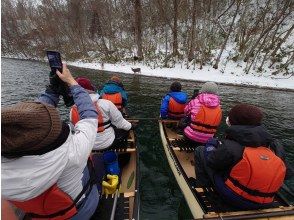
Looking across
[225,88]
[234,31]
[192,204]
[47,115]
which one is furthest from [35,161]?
[234,31]

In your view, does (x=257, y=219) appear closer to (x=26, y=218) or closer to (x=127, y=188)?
(x=127, y=188)

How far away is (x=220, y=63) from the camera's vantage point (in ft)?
82.6

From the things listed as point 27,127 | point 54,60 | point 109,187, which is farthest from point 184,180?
point 27,127

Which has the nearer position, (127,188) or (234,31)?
(127,188)

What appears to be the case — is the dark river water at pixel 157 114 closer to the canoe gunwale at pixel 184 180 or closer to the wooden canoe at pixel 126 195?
the canoe gunwale at pixel 184 180

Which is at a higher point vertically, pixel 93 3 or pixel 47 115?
pixel 93 3

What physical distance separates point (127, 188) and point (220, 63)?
22092 millimetres

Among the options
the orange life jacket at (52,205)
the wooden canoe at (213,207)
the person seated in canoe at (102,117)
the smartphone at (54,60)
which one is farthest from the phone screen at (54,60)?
the wooden canoe at (213,207)

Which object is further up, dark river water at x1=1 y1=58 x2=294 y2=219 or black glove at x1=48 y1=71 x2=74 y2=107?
black glove at x1=48 y1=71 x2=74 y2=107

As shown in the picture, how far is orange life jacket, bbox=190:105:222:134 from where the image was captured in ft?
20.3

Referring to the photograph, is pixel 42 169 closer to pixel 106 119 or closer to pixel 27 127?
pixel 27 127

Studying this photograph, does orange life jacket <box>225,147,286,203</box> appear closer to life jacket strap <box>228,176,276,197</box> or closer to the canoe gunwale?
life jacket strap <box>228,176,276,197</box>

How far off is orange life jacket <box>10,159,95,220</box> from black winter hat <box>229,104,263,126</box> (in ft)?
7.63

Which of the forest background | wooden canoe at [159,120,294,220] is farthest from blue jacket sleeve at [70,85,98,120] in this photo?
the forest background
